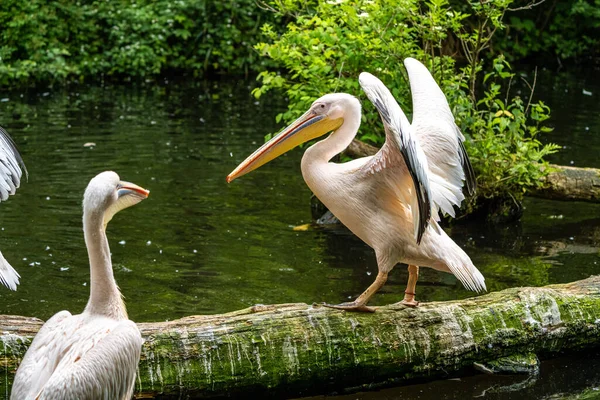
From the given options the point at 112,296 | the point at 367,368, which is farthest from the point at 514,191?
the point at 112,296

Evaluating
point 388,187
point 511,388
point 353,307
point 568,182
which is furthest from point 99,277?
point 568,182

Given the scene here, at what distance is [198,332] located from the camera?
4.28m

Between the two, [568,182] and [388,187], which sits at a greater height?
[388,187]

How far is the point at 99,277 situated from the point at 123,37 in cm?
1296

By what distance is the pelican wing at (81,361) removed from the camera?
10.7 feet

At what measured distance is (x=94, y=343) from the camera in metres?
3.39

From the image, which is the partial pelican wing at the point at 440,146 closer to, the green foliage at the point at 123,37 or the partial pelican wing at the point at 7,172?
the partial pelican wing at the point at 7,172

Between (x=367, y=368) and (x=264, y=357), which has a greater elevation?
(x=264, y=357)

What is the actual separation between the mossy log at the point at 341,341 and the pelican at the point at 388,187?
0.60 ft

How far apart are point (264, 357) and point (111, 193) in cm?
126

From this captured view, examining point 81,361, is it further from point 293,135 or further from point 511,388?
point 511,388

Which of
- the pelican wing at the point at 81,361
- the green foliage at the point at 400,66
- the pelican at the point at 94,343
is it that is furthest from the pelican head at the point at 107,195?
the green foliage at the point at 400,66

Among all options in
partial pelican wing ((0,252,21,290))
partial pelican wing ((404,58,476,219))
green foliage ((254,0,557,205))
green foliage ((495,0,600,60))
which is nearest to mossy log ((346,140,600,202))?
green foliage ((254,0,557,205))

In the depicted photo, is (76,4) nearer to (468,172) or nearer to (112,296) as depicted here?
(468,172)
